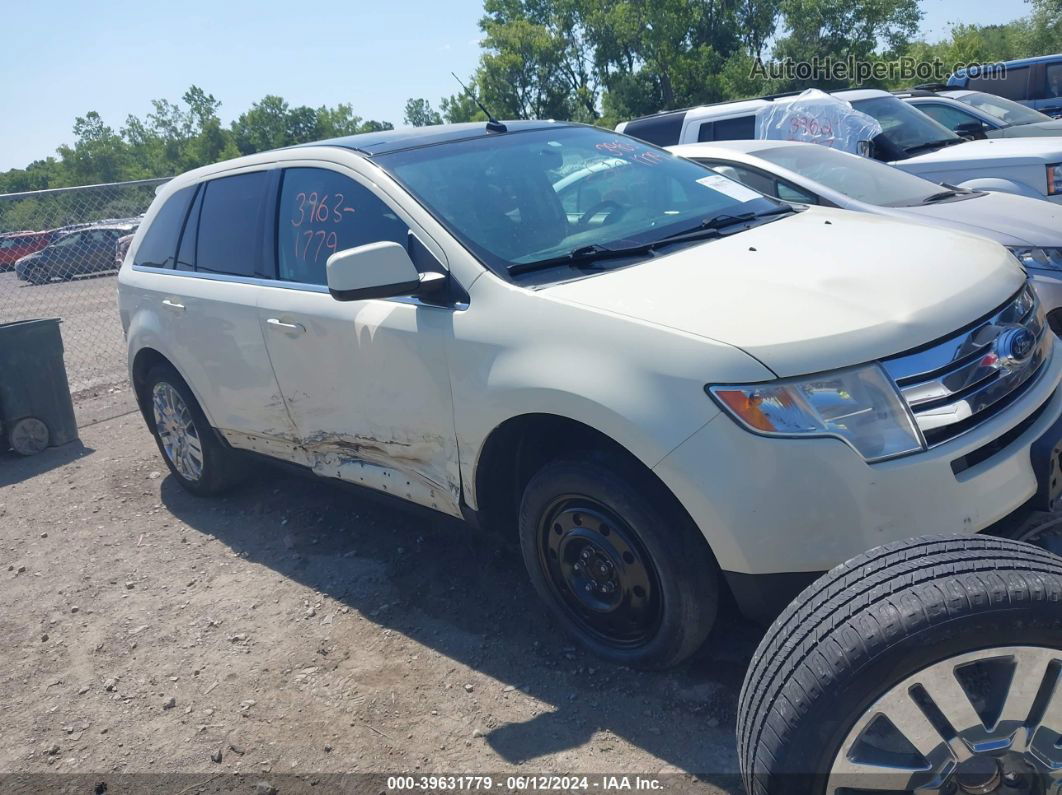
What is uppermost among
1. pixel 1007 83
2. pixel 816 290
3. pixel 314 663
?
pixel 1007 83

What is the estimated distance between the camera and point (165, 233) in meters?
5.13

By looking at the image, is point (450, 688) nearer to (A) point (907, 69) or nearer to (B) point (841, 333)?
(B) point (841, 333)

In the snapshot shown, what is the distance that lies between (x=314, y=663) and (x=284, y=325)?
140 centimetres

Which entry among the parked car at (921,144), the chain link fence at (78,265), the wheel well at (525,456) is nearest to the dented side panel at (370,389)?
the wheel well at (525,456)

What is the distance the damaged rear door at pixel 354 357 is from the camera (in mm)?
3385

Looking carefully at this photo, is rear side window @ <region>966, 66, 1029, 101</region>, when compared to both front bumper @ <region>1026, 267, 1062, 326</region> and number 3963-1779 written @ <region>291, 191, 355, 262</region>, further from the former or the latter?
number 3963-1779 written @ <region>291, 191, 355, 262</region>

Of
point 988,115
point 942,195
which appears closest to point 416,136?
point 942,195

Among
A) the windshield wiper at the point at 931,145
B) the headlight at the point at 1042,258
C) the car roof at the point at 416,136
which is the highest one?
the car roof at the point at 416,136

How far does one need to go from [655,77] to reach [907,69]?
13673 mm

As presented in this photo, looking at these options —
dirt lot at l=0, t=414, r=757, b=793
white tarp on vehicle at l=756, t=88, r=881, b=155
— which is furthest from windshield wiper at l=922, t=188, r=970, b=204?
dirt lot at l=0, t=414, r=757, b=793

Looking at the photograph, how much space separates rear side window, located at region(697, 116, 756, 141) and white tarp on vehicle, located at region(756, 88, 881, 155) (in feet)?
0.56

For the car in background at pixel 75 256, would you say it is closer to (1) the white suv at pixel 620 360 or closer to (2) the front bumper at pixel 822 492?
(1) the white suv at pixel 620 360

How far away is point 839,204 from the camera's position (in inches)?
239

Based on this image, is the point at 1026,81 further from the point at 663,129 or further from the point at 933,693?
the point at 933,693
